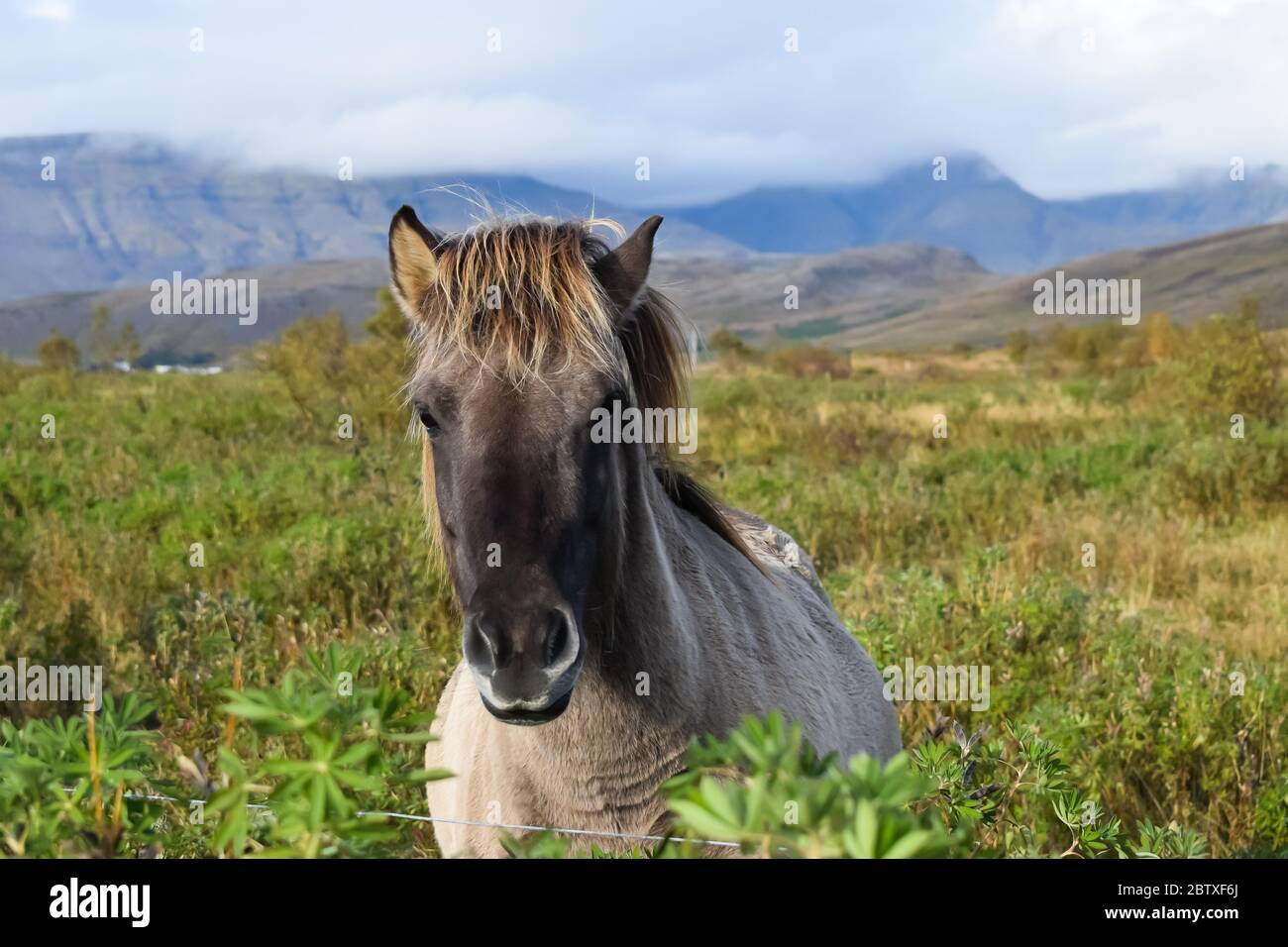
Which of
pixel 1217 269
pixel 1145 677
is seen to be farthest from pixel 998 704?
pixel 1217 269

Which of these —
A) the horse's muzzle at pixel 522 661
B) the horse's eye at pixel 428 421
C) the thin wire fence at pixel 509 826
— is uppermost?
the horse's eye at pixel 428 421

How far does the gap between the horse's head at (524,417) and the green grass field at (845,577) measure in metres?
0.37

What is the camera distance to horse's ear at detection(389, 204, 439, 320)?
296 cm

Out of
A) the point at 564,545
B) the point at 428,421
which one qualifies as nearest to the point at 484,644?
the point at 564,545

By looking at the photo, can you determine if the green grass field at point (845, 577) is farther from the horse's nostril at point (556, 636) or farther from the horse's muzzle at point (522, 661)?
the horse's nostril at point (556, 636)

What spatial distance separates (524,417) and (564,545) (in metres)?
0.34

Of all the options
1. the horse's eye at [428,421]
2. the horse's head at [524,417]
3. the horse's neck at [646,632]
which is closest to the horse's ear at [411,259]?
the horse's head at [524,417]

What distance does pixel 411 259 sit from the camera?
9.87 ft

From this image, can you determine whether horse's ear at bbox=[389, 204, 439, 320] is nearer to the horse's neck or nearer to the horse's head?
the horse's head

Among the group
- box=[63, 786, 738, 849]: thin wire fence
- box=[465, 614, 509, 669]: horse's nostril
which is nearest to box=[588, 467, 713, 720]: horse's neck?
box=[63, 786, 738, 849]: thin wire fence

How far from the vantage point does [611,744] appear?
2.76m

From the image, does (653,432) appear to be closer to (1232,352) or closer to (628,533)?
(628,533)

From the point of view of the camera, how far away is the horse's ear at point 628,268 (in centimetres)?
297
